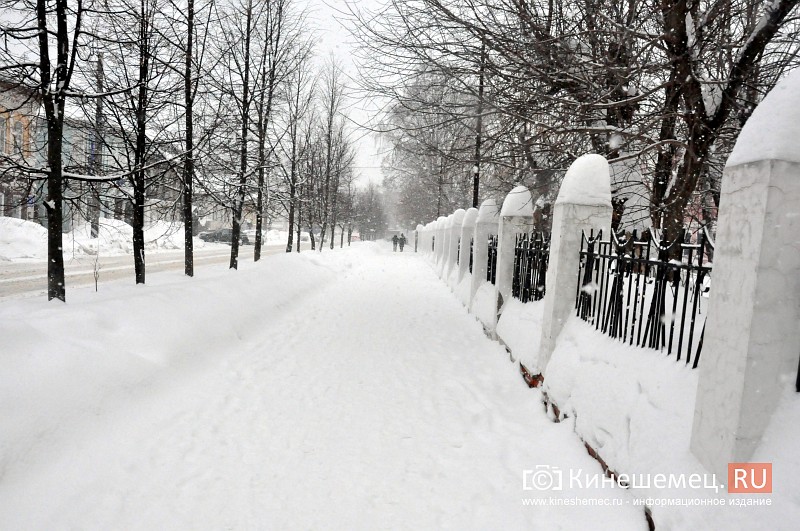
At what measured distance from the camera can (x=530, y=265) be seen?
576cm

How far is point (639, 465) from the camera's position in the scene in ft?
8.27

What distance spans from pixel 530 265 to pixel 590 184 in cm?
178

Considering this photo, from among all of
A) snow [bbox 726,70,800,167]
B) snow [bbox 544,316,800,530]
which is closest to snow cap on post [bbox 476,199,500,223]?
snow [bbox 544,316,800,530]

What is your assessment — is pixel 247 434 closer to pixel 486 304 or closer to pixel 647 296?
pixel 647 296

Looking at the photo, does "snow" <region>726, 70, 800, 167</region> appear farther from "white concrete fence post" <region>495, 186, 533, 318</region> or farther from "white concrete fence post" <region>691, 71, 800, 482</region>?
"white concrete fence post" <region>495, 186, 533, 318</region>

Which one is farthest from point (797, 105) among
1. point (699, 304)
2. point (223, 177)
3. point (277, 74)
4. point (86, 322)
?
point (277, 74)

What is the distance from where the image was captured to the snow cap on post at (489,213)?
8.92m

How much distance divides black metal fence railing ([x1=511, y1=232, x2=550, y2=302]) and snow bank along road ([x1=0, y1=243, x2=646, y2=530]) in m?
1.11

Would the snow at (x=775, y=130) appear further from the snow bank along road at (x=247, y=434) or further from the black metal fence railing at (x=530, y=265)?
the black metal fence railing at (x=530, y=265)

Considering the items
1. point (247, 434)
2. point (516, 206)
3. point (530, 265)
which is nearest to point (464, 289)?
point (516, 206)

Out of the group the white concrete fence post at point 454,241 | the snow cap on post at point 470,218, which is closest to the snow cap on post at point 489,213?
the snow cap on post at point 470,218

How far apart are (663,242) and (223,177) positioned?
410 inches

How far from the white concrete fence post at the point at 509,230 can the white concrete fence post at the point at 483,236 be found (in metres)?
1.83

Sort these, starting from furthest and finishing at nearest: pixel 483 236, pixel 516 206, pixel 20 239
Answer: pixel 20 239, pixel 483 236, pixel 516 206
